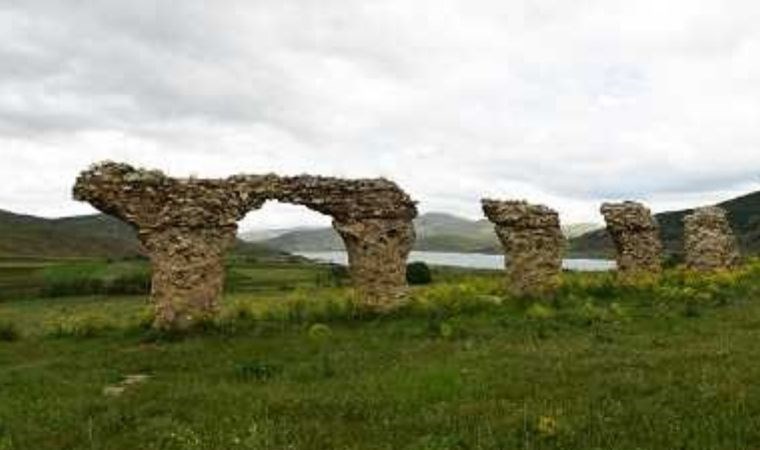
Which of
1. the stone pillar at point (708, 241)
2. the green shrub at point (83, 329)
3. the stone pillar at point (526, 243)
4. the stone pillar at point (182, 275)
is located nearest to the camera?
the stone pillar at point (182, 275)

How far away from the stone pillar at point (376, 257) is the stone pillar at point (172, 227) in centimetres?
484

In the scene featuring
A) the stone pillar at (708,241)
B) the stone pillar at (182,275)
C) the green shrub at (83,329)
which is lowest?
the green shrub at (83,329)

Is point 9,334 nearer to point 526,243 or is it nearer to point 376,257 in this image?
point 376,257

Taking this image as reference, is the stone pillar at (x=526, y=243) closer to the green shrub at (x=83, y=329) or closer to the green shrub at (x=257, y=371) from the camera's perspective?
the green shrub at (x=83, y=329)

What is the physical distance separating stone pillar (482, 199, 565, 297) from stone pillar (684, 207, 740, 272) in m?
11.7

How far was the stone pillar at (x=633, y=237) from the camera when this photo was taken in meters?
41.9

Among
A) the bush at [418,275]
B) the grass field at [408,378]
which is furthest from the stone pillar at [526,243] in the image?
the bush at [418,275]

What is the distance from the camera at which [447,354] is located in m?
21.4

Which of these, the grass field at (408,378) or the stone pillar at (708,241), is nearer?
the grass field at (408,378)

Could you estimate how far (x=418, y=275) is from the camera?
2891 inches

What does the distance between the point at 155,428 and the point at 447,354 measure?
853 cm

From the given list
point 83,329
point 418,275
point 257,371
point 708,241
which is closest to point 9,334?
point 83,329

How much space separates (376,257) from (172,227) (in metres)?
6.92

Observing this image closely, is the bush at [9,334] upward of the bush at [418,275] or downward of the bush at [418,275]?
downward
